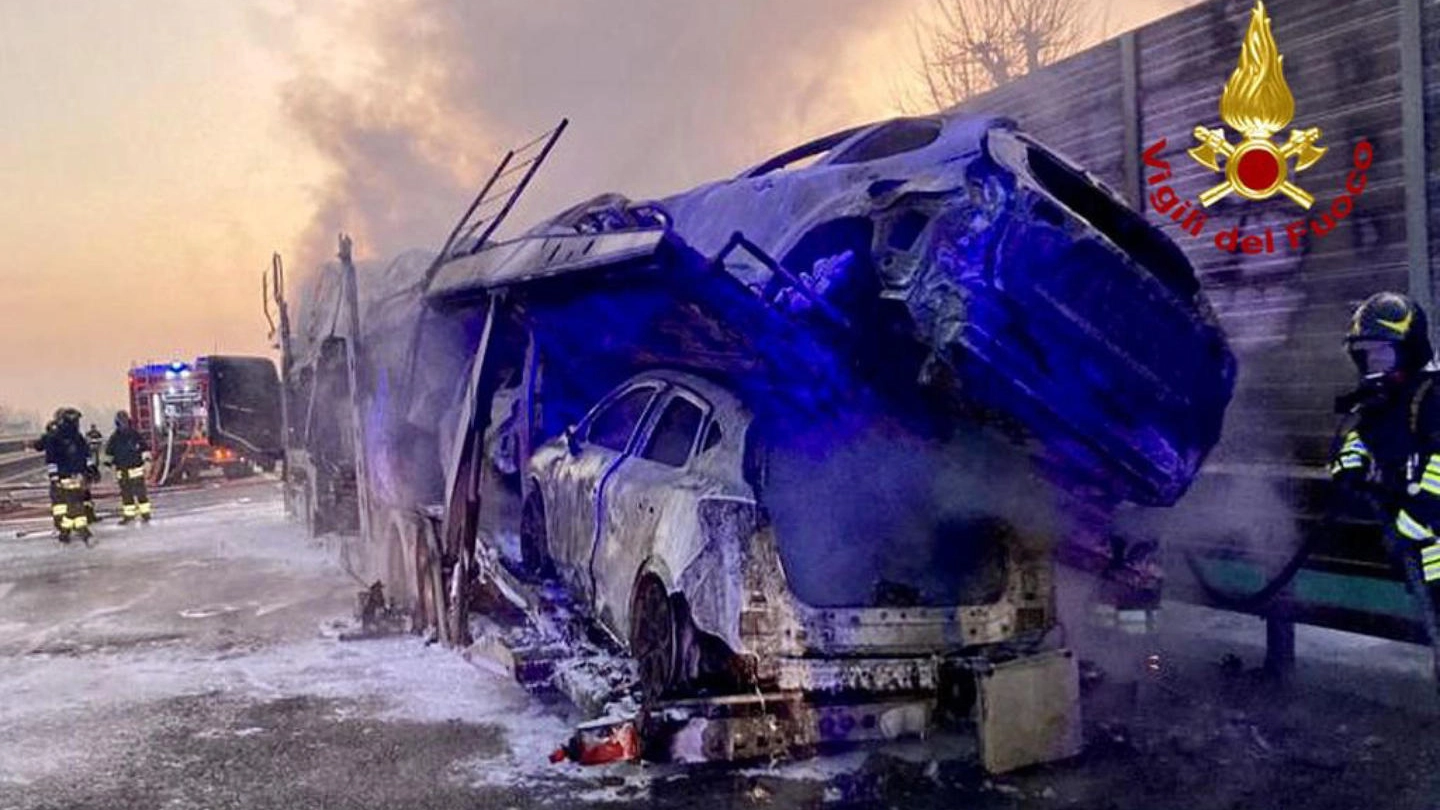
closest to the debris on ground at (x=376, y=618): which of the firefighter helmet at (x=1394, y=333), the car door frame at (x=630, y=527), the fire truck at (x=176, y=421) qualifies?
the car door frame at (x=630, y=527)

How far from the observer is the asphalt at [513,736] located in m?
4.86

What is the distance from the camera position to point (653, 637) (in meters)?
5.40

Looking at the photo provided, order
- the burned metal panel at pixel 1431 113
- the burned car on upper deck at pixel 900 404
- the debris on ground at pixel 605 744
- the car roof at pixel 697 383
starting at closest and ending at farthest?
the burned car on upper deck at pixel 900 404
the debris on ground at pixel 605 744
the car roof at pixel 697 383
the burned metal panel at pixel 1431 113

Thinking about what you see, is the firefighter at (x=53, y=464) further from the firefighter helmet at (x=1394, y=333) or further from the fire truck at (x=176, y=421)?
the firefighter helmet at (x=1394, y=333)

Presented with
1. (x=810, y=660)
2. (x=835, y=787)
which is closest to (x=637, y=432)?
(x=810, y=660)

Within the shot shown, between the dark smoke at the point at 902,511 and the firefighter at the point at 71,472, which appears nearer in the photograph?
the dark smoke at the point at 902,511

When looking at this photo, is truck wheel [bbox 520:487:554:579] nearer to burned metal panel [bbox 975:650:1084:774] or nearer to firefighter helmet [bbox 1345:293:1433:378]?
burned metal panel [bbox 975:650:1084:774]

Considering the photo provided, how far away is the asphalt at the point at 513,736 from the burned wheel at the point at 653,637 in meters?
0.38

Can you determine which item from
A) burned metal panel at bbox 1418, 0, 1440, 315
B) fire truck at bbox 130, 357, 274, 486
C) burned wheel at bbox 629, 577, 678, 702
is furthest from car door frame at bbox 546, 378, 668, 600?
fire truck at bbox 130, 357, 274, 486

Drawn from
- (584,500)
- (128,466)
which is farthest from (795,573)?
(128,466)

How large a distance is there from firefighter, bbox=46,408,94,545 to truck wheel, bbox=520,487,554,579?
1022 cm

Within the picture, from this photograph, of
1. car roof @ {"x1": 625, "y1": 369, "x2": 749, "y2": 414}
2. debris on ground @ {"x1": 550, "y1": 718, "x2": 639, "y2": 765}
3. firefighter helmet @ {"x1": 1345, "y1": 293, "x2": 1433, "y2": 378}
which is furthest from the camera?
car roof @ {"x1": 625, "y1": 369, "x2": 749, "y2": 414}

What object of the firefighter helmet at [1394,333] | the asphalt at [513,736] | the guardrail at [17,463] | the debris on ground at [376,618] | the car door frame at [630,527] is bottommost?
the asphalt at [513,736]

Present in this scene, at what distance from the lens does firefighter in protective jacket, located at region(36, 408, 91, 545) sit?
1534 centimetres
